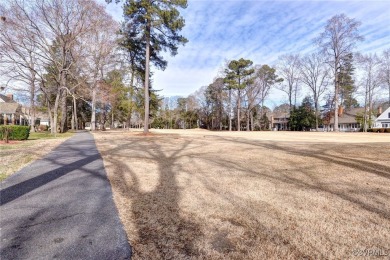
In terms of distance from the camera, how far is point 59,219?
3.16 meters

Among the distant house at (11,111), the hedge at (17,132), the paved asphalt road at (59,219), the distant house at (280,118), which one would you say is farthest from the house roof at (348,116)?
the distant house at (11,111)

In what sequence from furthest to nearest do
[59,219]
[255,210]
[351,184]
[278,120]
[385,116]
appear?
1. [278,120]
2. [385,116]
3. [351,184]
4. [255,210]
5. [59,219]

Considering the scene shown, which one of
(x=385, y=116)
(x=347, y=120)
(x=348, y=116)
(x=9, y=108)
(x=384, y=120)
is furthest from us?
(x=348, y=116)

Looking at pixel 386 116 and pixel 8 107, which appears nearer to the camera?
pixel 386 116

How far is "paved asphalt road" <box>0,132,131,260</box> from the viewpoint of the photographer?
96.3 inches

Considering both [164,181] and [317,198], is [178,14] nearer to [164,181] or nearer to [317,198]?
[164,181]

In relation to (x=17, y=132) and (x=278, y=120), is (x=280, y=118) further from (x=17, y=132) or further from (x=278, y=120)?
(x=17, y=132)

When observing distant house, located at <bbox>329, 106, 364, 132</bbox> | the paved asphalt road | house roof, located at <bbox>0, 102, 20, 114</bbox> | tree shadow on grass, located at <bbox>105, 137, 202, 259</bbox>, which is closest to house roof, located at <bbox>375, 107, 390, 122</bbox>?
distant house, located at <bbox>329, 106, 364, 132</bbox>

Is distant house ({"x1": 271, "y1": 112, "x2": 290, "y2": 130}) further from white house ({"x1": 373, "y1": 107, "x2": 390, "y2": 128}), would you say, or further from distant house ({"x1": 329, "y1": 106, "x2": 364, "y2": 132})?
white house ({"x1": 373, "y1": 107, "x2": 390, "y2": 128})

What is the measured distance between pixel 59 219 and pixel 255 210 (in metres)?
2.64

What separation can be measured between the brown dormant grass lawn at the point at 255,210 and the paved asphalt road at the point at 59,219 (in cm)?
24

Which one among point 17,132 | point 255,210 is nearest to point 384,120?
point 255,210

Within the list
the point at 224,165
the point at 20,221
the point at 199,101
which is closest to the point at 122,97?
the point at 224,165

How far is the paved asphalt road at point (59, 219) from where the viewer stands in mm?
2445
